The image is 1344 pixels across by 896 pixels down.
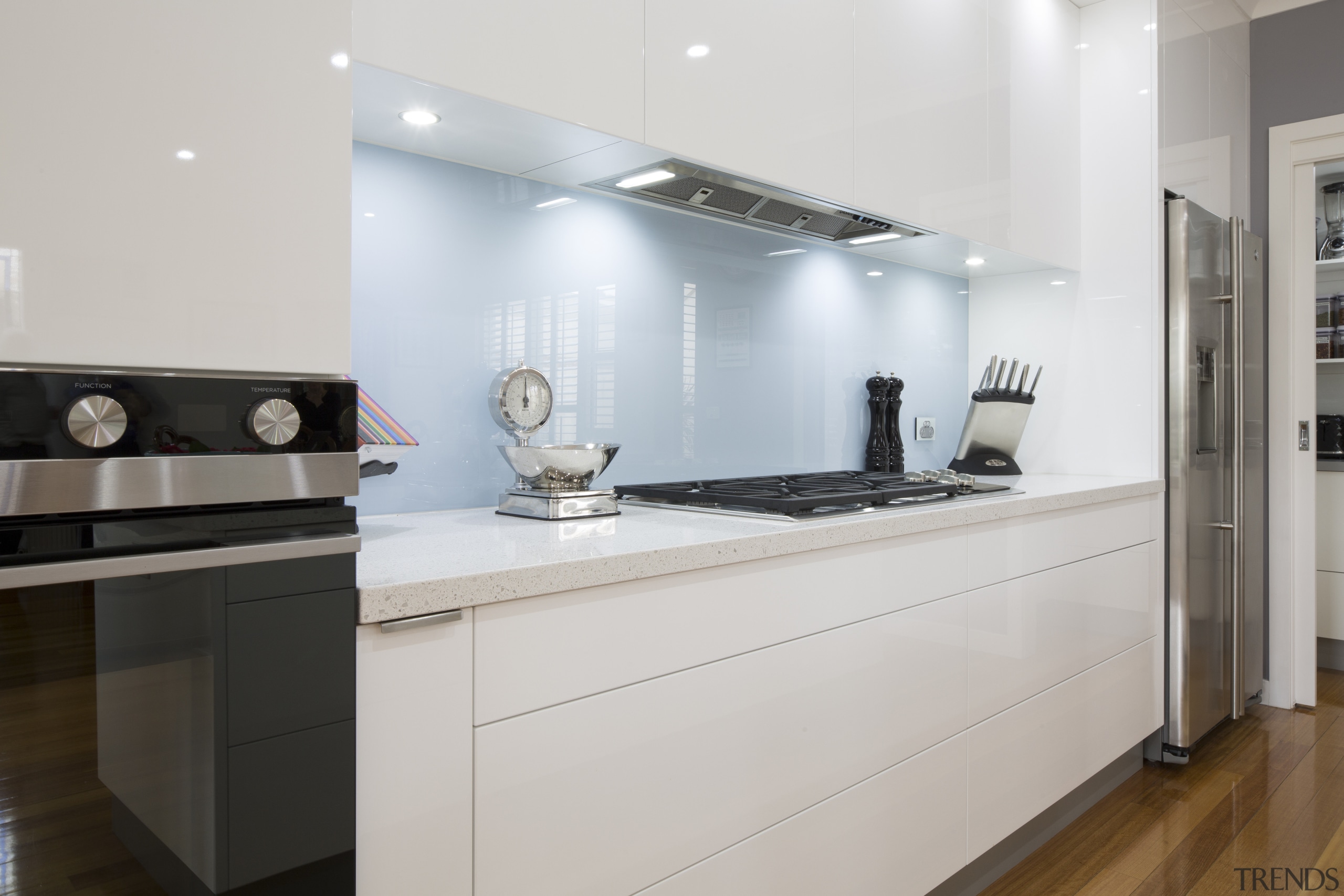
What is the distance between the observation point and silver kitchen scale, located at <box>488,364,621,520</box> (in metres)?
1.48

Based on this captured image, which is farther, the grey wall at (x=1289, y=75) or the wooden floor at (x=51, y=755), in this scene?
the grey wall at (x=1289, y=75)

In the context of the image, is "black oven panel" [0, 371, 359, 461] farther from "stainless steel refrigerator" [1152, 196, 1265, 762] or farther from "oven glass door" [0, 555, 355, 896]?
"stainless steel refrigerator" [1152, 196, 1265, 762]

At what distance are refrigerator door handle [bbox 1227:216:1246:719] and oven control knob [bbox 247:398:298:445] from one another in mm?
3187

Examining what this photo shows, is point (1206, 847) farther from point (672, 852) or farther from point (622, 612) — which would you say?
point (622, 612)

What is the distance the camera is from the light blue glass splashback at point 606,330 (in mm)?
1524

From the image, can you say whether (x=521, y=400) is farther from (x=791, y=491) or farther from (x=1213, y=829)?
(x=1213, y=829)

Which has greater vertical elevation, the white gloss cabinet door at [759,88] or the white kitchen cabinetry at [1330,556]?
the white gloss cabinet door at [759,88]

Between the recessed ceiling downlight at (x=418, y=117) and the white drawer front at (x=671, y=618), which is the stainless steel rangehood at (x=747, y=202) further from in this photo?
the white drawer front at (x=671, y=618)

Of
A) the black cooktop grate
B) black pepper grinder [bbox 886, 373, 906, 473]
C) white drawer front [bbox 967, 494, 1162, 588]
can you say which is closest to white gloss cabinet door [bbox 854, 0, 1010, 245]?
black pepper grinder [bbox 886, 373, 906, 473]

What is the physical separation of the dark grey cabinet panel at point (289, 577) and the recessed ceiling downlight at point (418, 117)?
826mm

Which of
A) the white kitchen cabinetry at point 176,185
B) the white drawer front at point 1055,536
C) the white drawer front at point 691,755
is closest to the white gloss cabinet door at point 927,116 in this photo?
the white drawer front at point 1055,536

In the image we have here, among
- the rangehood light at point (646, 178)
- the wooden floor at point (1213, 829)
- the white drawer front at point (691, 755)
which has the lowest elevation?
the wooden floor at point (1213, 829)

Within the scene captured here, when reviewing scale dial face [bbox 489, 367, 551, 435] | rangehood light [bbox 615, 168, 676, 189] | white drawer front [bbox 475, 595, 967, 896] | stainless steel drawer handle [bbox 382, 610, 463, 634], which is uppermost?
rangehood light [bbox 615, 168, 676, 189]

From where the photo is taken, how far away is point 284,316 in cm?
79
